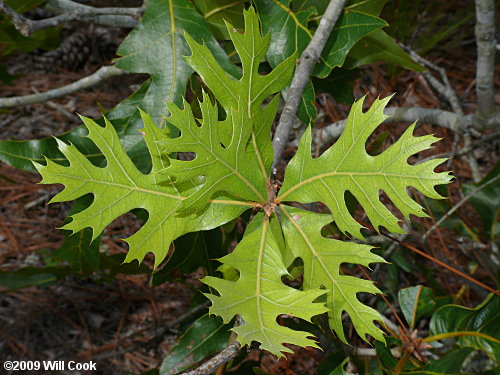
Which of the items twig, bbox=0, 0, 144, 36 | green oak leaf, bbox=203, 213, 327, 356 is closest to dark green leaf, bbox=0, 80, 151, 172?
twig, bbox=0, 0, 144, 36

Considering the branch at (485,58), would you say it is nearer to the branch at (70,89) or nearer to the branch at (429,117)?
the branch at (429,117)

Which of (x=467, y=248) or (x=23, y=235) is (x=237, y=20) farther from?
(x=23, y=235)

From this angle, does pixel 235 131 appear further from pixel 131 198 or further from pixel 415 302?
pixel 415 302

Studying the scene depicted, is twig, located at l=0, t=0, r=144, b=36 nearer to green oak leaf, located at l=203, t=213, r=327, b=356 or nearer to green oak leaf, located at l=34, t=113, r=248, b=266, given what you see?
green oak leaf, located at l=34, t=113, r=248, b=266

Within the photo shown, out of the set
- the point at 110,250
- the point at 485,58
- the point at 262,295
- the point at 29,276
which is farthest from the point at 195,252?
the point at 110,250

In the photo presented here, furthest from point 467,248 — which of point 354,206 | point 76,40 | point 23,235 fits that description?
point 76,40

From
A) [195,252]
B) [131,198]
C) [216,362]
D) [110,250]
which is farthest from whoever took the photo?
[110,250]
